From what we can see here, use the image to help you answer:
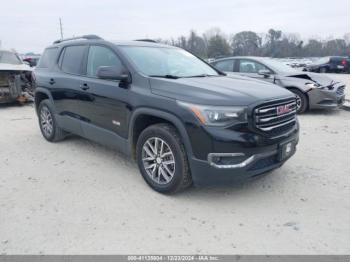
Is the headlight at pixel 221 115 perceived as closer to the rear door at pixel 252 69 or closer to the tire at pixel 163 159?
the tire at pixel 163 159

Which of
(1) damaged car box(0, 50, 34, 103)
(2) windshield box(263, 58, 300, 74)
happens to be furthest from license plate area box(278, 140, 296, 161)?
(1) damaged car box(0, 50, 34, 103)

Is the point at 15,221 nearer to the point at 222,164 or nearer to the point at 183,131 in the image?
the point at 183,131

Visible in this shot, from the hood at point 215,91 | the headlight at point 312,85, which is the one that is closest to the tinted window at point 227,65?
the headlight at point 312,85

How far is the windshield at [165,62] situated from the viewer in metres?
4.24

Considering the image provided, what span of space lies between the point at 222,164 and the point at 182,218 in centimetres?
69

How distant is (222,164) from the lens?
3.34 m

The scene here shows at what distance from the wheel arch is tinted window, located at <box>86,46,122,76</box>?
32.2 inches

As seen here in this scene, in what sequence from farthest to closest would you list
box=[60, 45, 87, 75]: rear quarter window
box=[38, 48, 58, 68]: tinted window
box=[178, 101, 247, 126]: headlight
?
box=[38, 48, 58, 68]: tinted window, box=[60, 45, 87, 75]: rear quarter window, box=[178, 101, 247, 126]: headlight

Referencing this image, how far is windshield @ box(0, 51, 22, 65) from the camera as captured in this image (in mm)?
10962

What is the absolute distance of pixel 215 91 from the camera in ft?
11.5

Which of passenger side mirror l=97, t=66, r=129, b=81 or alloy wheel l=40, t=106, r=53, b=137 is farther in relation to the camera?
alloy wheel l=40, t=106, r=53, b=137

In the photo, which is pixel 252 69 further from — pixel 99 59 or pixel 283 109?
pixel 283 109

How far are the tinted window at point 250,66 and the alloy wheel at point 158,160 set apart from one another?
227 inches

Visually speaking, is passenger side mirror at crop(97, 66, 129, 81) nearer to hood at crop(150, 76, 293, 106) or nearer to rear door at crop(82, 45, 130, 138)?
rear door at crop(82, 45, 130, 138)
